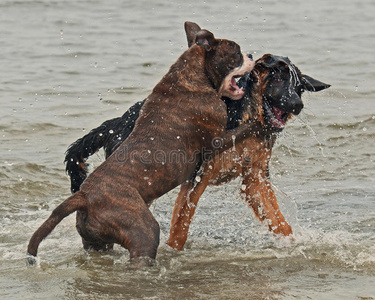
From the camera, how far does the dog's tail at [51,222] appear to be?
18.2 feet

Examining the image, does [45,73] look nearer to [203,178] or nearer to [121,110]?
[121,110]

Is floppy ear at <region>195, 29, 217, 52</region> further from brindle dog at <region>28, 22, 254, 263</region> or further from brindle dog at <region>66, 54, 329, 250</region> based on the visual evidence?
brindle dog at <region>66, 54, 329, 250</region>

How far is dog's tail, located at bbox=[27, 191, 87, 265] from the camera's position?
554 centimetres

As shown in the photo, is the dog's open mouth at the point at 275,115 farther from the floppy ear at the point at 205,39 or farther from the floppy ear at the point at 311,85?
the floppy ear at the point at 205,39

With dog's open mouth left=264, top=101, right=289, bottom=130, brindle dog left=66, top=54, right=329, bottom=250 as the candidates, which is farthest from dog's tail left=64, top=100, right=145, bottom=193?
dog's open mouth left=264, top=101, right=289, bottom=130

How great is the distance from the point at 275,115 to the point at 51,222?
7.99 ft

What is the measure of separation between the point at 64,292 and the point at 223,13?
562 inches

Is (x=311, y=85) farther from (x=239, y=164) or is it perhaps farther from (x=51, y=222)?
(x=51, y=222)

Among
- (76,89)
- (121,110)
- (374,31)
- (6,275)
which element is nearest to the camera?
(6,275)

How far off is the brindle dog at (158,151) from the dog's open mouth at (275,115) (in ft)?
0.79

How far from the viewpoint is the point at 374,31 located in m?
18.5

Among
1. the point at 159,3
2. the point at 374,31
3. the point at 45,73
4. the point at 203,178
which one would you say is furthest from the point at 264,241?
the point at 159,3

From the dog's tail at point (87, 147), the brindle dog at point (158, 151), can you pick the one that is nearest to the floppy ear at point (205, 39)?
the brindle dog at point (158, 151)

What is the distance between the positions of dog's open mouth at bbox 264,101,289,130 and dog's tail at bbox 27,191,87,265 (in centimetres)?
206
